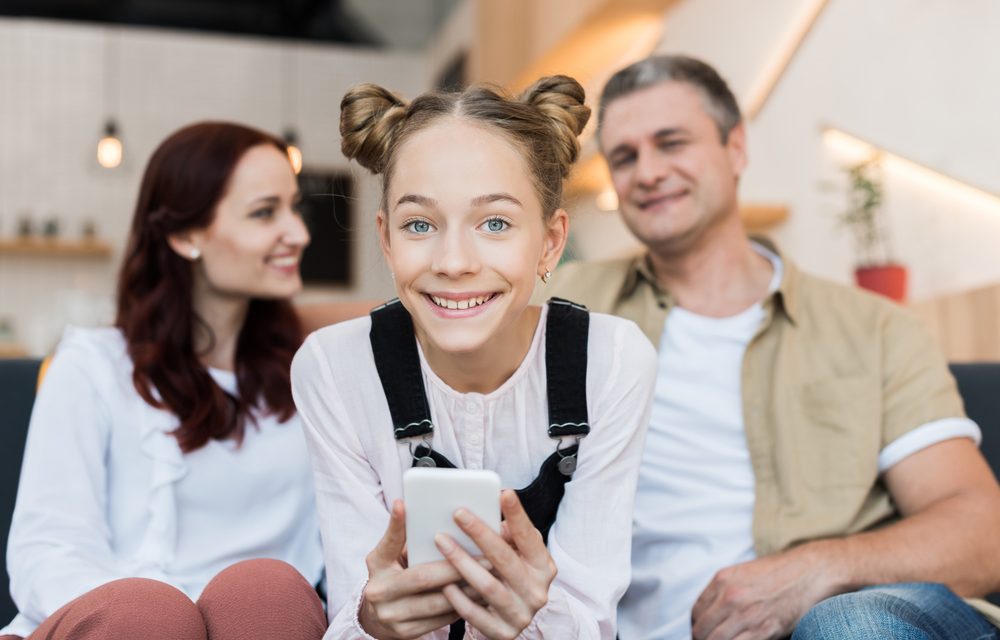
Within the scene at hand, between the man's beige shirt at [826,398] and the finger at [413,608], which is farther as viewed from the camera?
the man's beige shirt at [826,398]

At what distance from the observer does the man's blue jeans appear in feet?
4.48

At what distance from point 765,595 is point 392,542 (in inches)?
27.9

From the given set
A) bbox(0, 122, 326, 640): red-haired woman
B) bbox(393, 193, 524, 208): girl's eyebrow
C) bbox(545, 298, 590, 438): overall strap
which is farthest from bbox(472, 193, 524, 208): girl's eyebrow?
bbox(0, 122, 326, 640): red-haired woman

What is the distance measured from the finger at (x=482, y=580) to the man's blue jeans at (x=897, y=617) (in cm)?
49

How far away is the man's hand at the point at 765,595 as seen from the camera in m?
1.59

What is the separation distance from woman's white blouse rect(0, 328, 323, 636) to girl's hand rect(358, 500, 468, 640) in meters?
0.60

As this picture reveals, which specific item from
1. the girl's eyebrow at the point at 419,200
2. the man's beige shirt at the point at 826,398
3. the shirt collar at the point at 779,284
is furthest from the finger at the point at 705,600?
the girl's eyebrow at the point at 419,200

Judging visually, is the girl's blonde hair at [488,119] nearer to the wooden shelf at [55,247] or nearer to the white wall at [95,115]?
the white wall at [95,115]

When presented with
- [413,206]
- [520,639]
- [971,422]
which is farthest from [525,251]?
[971,422]

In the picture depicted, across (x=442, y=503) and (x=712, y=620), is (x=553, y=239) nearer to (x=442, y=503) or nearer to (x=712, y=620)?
(x=442, y=503)

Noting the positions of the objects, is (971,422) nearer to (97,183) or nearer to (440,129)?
(440,129)

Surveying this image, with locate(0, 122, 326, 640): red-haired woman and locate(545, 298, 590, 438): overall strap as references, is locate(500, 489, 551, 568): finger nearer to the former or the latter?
locate(545, 298, 590, 438): overall strap

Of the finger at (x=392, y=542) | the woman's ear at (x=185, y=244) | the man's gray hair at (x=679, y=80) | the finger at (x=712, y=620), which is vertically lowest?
the finger at (x=712, y=620)

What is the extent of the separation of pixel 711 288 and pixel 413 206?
3.15 feet
